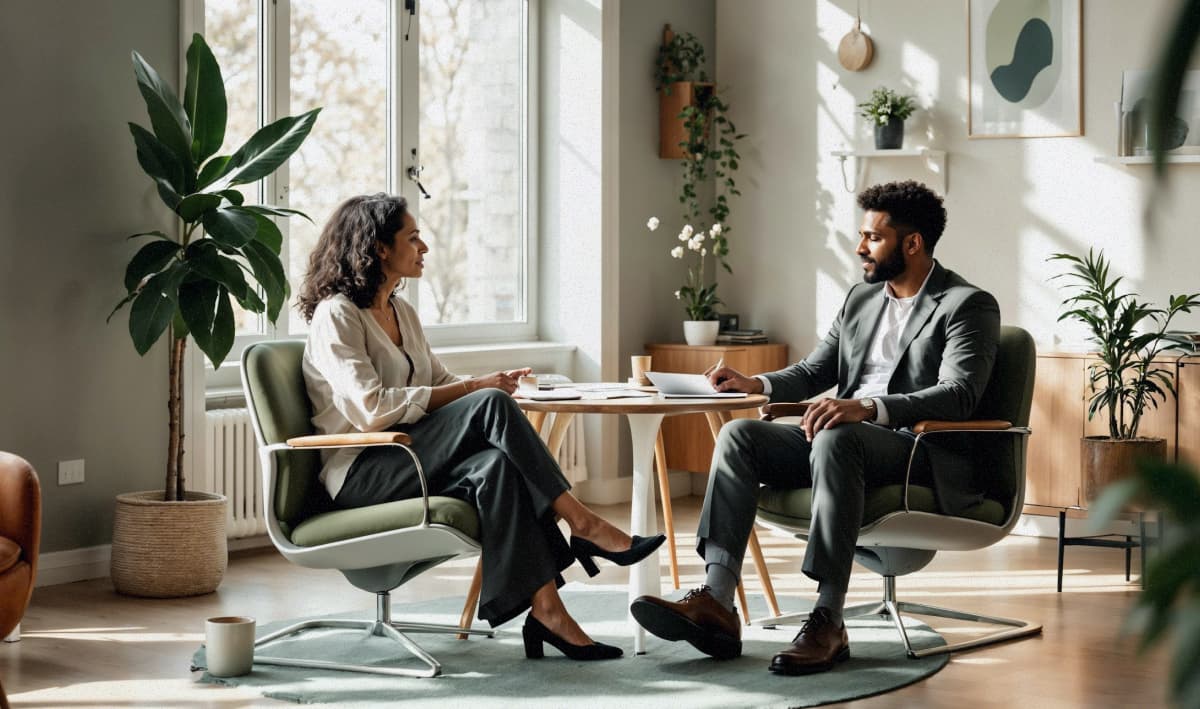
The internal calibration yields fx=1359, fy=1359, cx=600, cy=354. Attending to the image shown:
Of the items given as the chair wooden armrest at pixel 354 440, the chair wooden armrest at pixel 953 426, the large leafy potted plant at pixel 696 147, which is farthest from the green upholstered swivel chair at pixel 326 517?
the large leafy potted plant at pixel 696 147

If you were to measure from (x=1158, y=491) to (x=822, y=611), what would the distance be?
291 centimetres

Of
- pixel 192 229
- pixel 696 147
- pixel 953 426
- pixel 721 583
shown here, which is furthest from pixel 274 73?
pixel 953 426

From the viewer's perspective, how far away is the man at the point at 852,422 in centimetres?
312

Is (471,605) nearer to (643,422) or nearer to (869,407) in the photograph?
(643,422)

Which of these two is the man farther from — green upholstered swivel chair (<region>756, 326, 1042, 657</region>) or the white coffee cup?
the white coffee cup

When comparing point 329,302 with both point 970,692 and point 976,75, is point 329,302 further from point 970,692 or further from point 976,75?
point 976,75

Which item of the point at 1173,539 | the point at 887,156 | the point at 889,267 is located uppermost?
the point at 887,156

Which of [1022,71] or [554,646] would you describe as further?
[1022,71]

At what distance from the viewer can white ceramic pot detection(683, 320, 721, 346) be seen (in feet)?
19.3

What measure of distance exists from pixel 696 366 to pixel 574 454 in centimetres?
65

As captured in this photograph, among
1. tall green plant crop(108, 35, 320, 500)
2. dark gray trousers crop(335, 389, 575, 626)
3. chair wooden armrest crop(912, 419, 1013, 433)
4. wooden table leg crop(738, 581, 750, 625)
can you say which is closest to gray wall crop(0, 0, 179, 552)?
tall green plant crop(108, 35, 320, 500)

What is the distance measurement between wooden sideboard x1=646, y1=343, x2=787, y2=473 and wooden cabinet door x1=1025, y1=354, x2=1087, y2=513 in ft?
4.13

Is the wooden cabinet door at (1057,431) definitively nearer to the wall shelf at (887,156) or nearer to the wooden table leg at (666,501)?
the wall shelf at (887,156)

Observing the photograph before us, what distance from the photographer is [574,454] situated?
587cm
